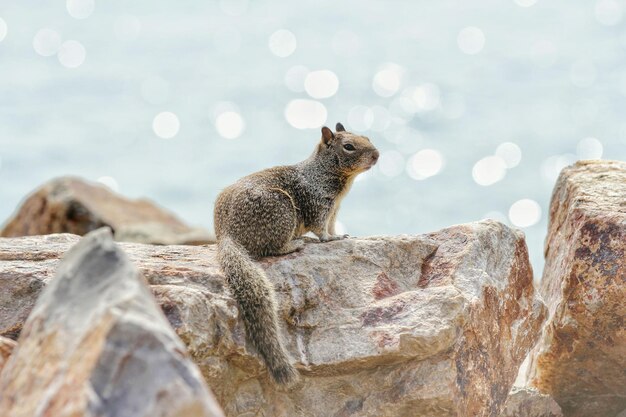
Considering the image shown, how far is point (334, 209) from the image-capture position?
27.8 ft

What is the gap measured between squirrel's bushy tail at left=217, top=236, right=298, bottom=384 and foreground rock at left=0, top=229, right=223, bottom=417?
6.81ft

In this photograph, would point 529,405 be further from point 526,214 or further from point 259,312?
point 526,214

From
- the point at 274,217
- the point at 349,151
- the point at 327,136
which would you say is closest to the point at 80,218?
the point at 327,136

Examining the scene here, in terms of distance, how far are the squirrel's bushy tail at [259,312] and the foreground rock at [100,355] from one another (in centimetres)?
208

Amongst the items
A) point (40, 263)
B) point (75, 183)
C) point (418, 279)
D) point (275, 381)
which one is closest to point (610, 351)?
point (418, 279)

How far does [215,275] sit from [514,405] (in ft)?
8.59

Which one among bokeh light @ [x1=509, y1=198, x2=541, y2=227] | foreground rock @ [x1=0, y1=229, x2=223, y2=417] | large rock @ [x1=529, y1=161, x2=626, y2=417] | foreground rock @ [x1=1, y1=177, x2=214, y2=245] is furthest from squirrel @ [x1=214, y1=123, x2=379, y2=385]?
bokeh light @ [x1=509, y1=198, x2=541, y2=227]

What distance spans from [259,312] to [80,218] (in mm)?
8508

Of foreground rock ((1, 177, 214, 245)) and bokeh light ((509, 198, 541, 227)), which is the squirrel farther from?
bokeh light ((509, 198, 541, 227))

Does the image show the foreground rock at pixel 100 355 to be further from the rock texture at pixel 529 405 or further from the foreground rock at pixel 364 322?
the rock texture at pixel 529 405

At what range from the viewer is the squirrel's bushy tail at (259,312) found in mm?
6186

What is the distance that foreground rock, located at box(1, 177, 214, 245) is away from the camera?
13953 millimetres

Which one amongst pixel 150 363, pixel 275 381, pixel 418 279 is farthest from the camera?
pixel 418 279

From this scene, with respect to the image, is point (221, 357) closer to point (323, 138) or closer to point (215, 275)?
point (215, 275)
